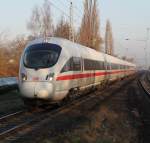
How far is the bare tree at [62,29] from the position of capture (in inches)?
2414

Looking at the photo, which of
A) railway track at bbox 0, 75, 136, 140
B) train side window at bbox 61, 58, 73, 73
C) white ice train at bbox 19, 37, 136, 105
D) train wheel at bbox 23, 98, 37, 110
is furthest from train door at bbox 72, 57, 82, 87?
train wheel at bbox 23, 98, 37, 110

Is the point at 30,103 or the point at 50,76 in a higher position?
the point at 50,76

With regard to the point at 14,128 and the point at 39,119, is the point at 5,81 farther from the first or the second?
the point at 14,128

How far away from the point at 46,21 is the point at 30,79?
40194mm

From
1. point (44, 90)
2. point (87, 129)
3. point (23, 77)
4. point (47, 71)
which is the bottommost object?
point (87, 129)

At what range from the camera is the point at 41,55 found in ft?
60.2

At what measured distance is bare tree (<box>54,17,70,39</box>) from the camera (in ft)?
201

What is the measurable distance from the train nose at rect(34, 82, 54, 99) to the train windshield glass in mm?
865

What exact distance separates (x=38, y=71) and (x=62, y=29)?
4464 centimetres

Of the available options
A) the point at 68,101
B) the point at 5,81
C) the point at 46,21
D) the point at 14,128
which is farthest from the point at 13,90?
the point at 46,21

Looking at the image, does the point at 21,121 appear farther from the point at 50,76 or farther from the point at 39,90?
the point at 50,76

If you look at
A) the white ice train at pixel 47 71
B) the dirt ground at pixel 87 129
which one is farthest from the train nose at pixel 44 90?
the dirt ground at pixel 87 129

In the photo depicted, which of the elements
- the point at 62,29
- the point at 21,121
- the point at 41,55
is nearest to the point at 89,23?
the point at 62,29

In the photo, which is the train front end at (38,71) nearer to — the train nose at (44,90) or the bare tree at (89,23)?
the train nose at (44,90)
